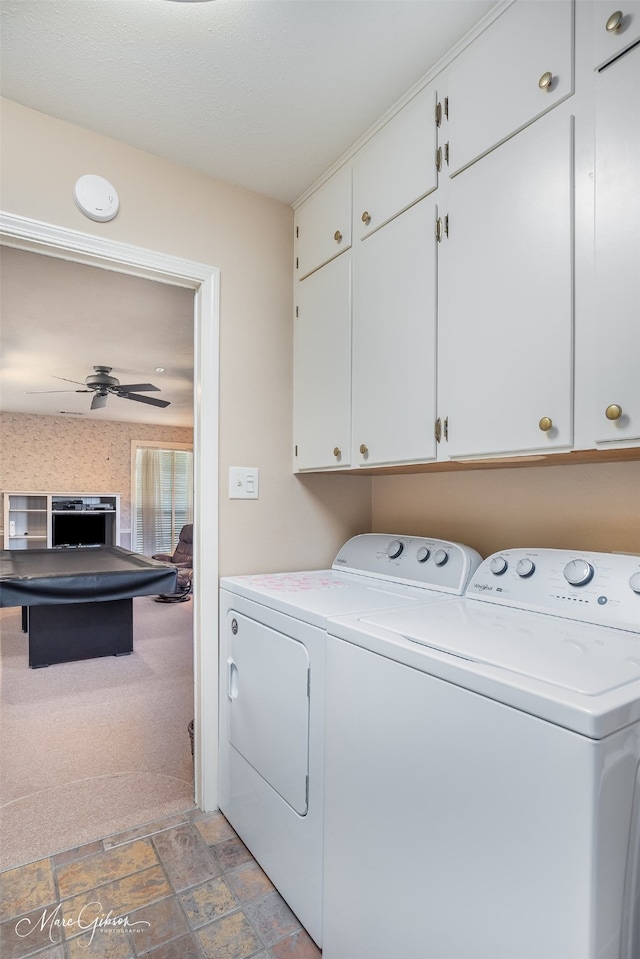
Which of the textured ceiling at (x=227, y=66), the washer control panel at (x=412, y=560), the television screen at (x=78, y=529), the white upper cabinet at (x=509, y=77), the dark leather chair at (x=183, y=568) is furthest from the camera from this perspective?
the television screen at (x=78, y=529)

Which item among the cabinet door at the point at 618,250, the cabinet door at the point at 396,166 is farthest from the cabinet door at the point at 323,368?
the cabinet door at the point at 618,250

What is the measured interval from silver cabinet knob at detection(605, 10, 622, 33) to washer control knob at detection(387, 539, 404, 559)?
1.46 meters

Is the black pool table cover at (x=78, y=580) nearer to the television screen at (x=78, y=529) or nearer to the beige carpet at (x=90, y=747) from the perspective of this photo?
the beige carpet at (x=90, y=747)

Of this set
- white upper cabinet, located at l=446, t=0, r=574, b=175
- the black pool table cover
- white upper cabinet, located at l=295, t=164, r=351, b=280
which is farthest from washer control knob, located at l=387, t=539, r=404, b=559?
the black pool table cover

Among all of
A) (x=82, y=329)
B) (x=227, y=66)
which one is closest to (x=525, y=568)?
(x=227, y=66)

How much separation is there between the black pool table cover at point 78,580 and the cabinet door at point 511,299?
116 inches

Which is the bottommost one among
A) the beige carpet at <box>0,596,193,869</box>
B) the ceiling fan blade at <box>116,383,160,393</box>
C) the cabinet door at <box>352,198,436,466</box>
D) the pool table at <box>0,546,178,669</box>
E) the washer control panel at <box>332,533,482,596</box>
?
the beige carpet at <box>0,596,193,869</box>

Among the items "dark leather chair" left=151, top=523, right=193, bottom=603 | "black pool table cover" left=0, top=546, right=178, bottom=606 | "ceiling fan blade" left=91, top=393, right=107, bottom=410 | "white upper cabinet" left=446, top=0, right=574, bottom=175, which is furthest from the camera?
"dark leather chair" left=151, top=523, right=193, bottom=603

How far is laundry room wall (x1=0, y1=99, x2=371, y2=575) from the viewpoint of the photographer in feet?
5.54

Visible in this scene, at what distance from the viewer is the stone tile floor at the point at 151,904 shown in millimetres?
1347

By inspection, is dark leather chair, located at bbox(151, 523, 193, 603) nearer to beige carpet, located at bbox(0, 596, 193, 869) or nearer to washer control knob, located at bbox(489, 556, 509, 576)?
beige carpet, located at bbox(0, 596, 193, 869)

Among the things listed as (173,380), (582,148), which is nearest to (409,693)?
(582,148)

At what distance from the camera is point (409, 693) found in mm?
1015

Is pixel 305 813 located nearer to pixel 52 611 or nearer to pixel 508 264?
pixel 508 264
